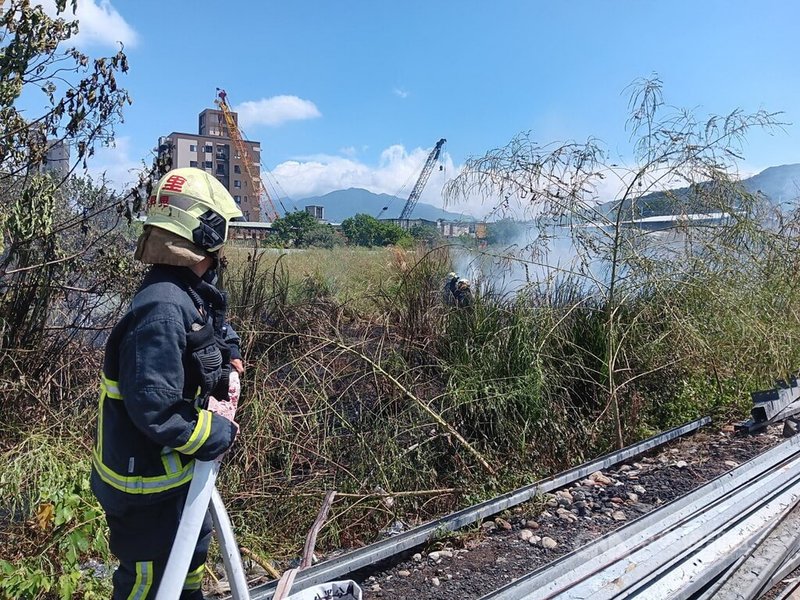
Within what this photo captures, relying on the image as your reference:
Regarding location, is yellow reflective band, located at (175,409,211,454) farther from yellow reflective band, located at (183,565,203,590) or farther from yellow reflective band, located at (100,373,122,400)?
yellow reflective band, located at (183,565,203,590)

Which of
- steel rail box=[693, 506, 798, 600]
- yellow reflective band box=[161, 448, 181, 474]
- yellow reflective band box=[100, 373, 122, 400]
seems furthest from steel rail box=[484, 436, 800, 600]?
yellow reflective band box=[100, 373, 122, 400]

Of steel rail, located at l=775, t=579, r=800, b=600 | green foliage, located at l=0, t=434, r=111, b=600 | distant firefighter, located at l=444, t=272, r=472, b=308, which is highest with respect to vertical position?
distant firefighter, located at l=444, t=272, r=472, b=308

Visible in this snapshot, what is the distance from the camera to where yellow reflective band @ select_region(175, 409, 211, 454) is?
→ 2029mm

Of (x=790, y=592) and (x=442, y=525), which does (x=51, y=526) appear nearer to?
(x=442, y=525)

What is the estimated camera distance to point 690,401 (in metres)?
5.88

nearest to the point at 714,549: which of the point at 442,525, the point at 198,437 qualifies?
the point at 442,525

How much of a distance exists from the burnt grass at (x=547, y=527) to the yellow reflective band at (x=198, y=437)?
1571 mm

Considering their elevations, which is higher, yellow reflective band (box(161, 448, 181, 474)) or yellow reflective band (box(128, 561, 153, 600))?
yellow reflective band (box(161, 448, 181, 474))

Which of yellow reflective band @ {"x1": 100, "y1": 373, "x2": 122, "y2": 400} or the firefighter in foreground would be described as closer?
the firefighter in foreground

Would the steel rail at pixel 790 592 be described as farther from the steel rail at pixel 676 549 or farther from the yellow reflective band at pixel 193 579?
the yellow reflective band at pixel 193 579

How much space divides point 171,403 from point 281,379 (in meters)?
3.24

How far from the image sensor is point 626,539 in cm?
336

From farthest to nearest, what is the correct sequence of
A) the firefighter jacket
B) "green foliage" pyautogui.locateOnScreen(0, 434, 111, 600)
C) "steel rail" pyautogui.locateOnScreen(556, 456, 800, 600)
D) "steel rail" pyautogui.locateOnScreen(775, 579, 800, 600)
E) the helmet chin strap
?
"steel rail" pyautogui.locateOnScreen(775, 579, 800, 600), "steel rail" pyautogui.locateOnScreen(556, 456, 800, 600), "green foliage" pyautogui.locateOnScreen(0, 434, 111, 600), the helmet chin strap, the firefighter jacket

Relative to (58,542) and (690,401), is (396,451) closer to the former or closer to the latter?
(58,542)
